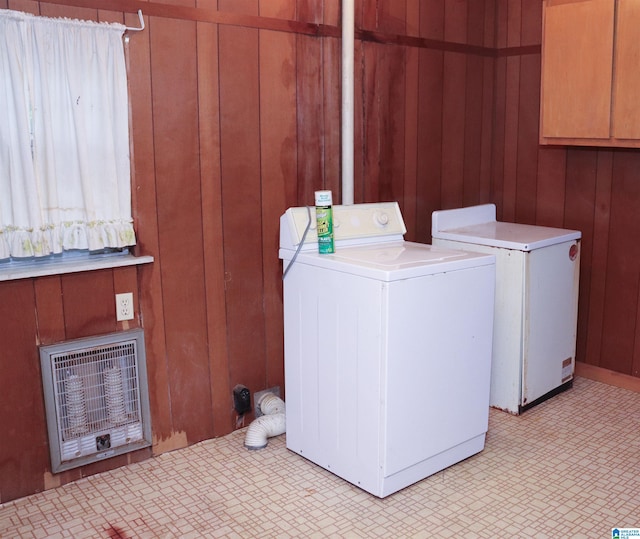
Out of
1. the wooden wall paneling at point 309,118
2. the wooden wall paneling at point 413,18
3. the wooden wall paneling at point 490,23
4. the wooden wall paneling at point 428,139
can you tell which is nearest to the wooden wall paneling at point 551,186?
the wooden wall paneling at point 428,139

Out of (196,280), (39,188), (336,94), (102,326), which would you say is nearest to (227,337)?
(196,280)

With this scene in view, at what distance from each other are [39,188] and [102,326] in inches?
24.1

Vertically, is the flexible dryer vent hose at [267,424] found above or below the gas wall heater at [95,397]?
below

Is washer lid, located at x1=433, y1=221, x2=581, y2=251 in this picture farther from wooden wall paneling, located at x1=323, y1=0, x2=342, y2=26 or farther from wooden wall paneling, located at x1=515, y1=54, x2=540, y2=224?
wooden wall paneling, located at x1=323, y1=0, x2=342, y2=26

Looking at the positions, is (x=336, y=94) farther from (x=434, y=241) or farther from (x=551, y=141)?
(x=551, y=141)

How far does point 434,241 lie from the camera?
3.56 m

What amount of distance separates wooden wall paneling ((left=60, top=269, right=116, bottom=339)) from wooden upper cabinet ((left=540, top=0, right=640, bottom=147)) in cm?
236

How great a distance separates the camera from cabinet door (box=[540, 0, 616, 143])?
10.6 ft

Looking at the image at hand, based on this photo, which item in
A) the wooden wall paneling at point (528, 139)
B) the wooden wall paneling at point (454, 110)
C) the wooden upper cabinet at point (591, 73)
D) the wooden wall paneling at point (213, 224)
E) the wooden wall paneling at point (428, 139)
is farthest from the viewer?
the wooden wall paneling at point (528, 139)

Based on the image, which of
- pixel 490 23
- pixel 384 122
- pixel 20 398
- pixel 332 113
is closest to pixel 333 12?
pixel 332 113

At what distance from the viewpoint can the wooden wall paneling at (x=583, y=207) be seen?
3.75 m

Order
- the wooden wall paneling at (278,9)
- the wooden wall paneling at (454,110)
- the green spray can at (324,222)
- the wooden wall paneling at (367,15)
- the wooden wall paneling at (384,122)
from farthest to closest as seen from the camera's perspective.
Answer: the wooden wall paneling at (454,110) < the wooden wall paneling at (384,122) < the wooden wall paneling at (367,15) < the wooden wall paneling at (278,9) < the green spray can at (324,222)

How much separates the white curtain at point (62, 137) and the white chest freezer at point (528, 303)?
1703 mm

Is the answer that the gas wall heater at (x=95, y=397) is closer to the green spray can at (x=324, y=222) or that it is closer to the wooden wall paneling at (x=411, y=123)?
the green spray can at (x=324, y=222)
